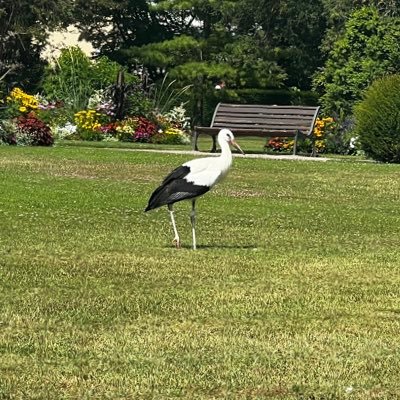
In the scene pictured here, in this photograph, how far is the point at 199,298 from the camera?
360 inches

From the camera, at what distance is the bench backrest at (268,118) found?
29.2 meters

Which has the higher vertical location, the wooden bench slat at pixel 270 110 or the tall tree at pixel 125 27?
the tall tree at pixel 125 27

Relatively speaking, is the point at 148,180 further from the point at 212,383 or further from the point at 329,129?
the point at 212,383

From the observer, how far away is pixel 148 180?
803 inches

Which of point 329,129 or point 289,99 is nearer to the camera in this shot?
point 329,129

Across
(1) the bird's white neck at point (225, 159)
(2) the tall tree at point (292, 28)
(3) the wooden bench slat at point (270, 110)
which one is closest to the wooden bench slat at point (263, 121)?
(3) the wooden bench slat at point (270, 110)

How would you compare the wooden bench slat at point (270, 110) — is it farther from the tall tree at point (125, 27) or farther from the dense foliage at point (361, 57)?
the tall tree at point (125, 27)

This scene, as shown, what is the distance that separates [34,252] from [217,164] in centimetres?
208

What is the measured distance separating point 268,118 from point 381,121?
19.1 feet

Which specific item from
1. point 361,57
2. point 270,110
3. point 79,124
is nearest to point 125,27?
point 361,57

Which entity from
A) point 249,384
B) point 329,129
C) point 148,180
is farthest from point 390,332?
point 329,129

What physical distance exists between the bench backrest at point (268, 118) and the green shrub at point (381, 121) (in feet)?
Answer: 9.22

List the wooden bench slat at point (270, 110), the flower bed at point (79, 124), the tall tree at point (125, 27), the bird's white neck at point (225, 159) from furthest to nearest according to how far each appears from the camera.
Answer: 1. the tall tree at point (125, 27)
2. the wooden bench slat at point (270, 110)
3. the flower bed at point (79, 124)
4. the bird's white neck at point (225, 159)

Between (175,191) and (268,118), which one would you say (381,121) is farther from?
(175,191)
